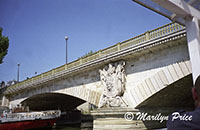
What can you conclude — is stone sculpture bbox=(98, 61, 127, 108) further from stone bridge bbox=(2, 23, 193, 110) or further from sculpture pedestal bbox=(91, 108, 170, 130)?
A: sculpture pedestal bbox=(91, 108, 170, 130)

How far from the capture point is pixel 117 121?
39.9 feet

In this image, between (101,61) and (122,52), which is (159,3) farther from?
(101,61)

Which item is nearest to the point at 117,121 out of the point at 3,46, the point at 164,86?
the point at 164,86

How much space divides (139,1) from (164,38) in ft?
18.5

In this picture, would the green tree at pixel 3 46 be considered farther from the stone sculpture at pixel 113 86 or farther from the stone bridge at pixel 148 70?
the stone sculpture at pixel 113 86

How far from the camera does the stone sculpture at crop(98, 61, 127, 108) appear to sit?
12547 millimetres

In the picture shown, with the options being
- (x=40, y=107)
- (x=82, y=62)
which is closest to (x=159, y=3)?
(x=82, y=62)

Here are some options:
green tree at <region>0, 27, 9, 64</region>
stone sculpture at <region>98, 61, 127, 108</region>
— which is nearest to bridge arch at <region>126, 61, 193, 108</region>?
stone sculpture at <region>98, 61, 127, 108</region>

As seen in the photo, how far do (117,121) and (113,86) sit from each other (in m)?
2.26

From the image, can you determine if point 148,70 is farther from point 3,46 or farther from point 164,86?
point 3,46

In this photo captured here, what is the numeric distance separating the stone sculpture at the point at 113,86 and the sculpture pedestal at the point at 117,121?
0.59 metres

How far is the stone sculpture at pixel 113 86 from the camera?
1255 centimetres

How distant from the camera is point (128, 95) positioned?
12.4m

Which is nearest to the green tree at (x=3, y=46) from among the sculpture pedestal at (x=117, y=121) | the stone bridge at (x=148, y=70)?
the stone bridge at (x=148, y=70)
